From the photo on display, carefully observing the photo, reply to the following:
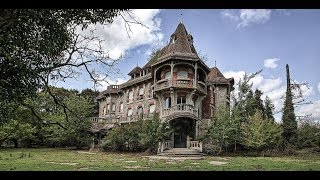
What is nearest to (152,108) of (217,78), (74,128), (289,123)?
(217,78)

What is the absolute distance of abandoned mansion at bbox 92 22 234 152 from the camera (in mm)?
27306

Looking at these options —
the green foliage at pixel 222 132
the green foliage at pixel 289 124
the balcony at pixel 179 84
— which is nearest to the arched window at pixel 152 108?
the balcony at pixel 179 84

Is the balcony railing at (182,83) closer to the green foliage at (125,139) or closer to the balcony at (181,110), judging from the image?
the balcony at (181,110)

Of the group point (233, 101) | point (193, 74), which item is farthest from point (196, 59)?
point (233, 101)

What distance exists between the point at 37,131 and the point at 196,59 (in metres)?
20.0

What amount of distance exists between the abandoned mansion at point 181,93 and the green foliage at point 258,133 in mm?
3939

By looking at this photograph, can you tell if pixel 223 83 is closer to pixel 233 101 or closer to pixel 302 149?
pixel 233 101

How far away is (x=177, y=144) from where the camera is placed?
28.0 m

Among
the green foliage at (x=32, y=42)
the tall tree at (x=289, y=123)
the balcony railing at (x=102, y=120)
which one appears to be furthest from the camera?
the balcony railing at (x=102, y=120)

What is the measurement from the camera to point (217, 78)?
3400 cm

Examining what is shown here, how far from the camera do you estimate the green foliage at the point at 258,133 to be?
24.7 m

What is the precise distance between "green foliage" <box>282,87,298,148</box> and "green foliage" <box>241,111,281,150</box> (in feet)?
13.1

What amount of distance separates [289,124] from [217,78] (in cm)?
876

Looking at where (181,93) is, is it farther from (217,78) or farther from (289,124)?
(289,124)
